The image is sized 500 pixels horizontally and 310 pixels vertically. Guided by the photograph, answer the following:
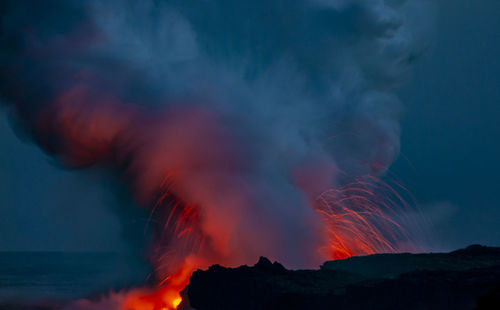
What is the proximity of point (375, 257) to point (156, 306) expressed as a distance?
793 inches

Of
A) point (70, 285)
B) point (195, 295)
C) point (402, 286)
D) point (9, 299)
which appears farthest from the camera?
point (70, 285)

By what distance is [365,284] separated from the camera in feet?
65.0

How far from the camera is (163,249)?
5322 centimetres

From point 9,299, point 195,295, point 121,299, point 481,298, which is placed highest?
point 9,299

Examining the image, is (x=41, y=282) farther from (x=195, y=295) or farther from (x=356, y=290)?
(x=356, y=290)

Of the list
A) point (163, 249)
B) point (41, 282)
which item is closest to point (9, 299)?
point (41, 282)

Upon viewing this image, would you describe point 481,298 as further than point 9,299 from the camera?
No

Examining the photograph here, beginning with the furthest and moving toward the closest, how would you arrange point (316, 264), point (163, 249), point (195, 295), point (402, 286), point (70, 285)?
point (70, 285) → point (163, 249) → point (316, 264) → point (195, 295) → point (402, 286)

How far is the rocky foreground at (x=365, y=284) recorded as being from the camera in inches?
717

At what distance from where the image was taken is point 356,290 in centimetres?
1959

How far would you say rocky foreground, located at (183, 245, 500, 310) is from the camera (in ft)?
59.7

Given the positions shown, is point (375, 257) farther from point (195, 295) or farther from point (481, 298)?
point (481, 298)

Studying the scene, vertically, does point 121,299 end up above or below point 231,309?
above

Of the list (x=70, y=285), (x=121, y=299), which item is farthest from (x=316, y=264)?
(x=70, y=285)
